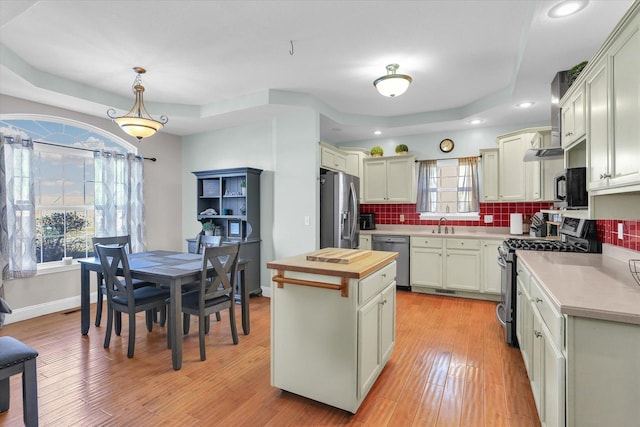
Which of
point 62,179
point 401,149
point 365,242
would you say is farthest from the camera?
point 401,149

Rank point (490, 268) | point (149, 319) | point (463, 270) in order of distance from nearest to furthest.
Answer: point (149, 319), point (490, 268), point (463, 270)

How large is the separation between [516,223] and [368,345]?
349 cm

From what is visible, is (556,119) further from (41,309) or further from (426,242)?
(41,309)

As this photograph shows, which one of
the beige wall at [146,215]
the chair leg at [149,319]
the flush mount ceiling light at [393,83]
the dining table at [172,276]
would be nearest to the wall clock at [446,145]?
the flush mount ceiling light at [393,83]

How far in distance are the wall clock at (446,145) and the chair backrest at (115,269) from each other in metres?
4.62

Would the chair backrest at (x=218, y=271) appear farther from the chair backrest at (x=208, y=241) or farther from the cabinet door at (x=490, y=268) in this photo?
the cabinet door at (x=490, y=268)

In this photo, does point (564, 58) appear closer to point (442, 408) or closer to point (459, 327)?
point (459, 327)

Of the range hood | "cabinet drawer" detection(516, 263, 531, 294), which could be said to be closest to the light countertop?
the range hood

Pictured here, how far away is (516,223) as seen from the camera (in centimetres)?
450

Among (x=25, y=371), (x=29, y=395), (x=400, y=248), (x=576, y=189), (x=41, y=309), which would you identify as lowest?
(x=41, y=309)

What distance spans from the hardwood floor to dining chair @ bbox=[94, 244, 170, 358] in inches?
12.6

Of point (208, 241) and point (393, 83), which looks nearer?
point (393, 83)

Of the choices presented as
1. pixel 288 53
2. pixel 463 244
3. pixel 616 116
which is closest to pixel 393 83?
pixel 288 53

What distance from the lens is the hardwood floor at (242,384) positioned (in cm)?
197
